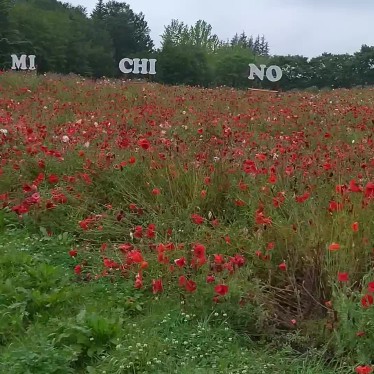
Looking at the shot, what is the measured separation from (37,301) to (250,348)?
1.24 m

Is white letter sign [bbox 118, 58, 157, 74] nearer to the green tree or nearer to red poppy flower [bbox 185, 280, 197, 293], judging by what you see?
red poppy flower [bbox 185, 280, 197, 293]

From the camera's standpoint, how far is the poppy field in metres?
3.03

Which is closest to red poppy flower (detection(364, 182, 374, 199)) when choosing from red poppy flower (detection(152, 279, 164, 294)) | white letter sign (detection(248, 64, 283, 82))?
red poppy flower (detection(152, 279, 164, 294))

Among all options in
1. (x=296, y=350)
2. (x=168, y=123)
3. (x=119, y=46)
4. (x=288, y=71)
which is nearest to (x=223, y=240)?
(x=296, y=350)

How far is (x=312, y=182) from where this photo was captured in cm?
454

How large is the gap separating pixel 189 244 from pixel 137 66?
14.8m

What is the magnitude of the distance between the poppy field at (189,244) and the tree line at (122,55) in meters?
29.5

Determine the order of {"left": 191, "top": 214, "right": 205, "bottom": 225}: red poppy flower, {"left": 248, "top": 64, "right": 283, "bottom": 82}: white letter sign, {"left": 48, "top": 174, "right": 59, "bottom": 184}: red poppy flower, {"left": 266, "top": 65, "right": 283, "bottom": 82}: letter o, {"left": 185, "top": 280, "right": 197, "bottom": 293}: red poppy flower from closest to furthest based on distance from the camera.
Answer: {"left": 185, "top": 280, "right": 197, "bottom": 293}: red poppy flower
{"left": 191, "top": 214, "right": 205, "bottom": 225}: red poppy flower
{"left": 48, "top": 174, "right": 59, "bottom": 184}: red poppy flower
{"left": 248, "top": 64, "right": 283, "bottom": 82}: white letter sign
{"left": 266, "top": 65, "right": 283, "bottom": 82}: letter o

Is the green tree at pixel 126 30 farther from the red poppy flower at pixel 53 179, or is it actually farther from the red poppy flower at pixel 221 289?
the red poppy flower at pixel 221 289

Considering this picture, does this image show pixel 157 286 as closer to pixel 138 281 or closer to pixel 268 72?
pixel 138 281

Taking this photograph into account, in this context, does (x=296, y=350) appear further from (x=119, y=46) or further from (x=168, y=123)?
(x=119, y=46)

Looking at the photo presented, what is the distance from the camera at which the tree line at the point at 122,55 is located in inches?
1505

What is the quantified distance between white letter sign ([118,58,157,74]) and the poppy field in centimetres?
1117

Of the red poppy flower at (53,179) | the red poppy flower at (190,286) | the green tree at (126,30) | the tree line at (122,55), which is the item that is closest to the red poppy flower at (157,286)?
the red poppy flower at (190,286)
